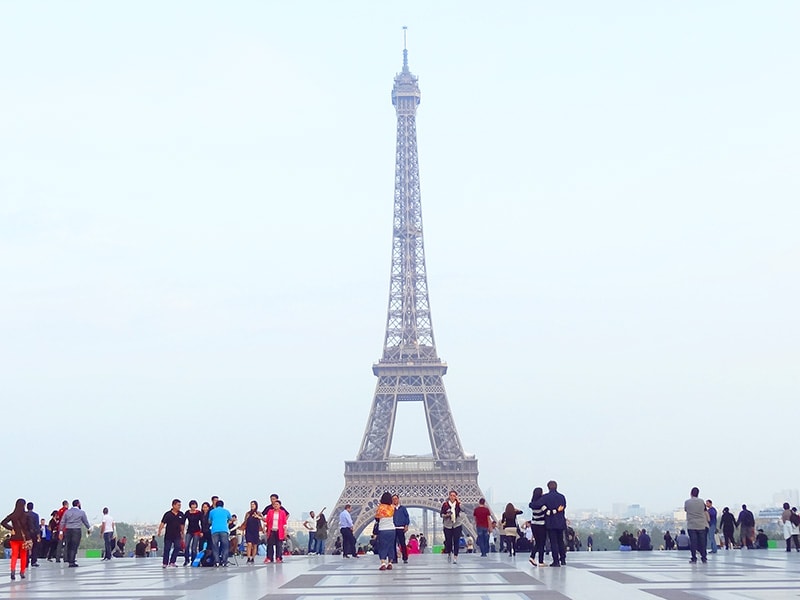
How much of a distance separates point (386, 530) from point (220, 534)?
5705mm

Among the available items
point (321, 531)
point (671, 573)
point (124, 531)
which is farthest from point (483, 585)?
point (124, 531)

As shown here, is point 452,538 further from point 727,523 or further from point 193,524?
point 727,523

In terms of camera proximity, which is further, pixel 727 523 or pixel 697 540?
pixel 727 523

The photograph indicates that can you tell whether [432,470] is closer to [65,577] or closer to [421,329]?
[421,329]

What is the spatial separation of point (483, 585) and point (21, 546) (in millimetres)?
11817

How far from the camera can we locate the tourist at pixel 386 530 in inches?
1041

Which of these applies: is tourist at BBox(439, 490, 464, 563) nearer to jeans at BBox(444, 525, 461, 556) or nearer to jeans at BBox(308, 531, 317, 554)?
jeans at BBox(444, 525, 461, 556)

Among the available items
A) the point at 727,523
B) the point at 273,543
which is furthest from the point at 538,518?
the point at 727,523

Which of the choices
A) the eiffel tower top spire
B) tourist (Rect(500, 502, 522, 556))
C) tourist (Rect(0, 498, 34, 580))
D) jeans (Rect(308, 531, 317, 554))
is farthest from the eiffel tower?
tourist (Rect(0, 498, 34, 580))

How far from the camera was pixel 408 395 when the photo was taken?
104 m

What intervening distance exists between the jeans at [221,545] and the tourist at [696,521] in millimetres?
11744

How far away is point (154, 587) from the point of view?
66.2ft

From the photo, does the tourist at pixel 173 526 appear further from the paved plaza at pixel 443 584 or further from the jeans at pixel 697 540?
the jeans at pixel 697 540

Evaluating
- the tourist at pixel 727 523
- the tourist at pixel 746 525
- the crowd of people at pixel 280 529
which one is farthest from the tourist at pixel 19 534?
the tourist at pixel 746 525
